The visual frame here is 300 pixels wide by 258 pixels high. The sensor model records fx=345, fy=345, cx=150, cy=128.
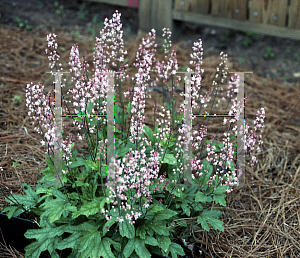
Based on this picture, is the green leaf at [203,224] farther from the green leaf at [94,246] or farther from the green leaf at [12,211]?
the green leaf at [12,211]

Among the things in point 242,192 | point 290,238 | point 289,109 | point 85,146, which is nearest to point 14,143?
point 85,146

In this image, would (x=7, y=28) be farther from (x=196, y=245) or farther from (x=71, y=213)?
(x=196, y=245)

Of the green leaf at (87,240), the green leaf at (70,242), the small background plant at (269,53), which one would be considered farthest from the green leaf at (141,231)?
the small background plant at (269,53)

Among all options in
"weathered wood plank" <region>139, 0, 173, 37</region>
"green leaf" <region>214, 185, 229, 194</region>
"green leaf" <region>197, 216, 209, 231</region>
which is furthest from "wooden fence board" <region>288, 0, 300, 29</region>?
"green leaf" <region>197, 216, 209, 231</region>

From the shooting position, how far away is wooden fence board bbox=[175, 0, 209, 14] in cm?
609

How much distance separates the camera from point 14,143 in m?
3.67

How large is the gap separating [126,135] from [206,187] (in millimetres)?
863

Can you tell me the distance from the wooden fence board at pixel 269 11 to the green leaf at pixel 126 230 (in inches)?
186

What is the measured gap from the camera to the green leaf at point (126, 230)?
2328 millimetres

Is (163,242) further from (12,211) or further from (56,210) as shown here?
(12,211)

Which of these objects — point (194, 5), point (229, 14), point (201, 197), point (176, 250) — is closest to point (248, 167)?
point (201, 197)

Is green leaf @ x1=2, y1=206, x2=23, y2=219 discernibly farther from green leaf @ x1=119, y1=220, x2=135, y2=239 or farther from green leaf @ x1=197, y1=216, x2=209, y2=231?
green leaf @ x1=197, y1=216, x2=209, y2=231

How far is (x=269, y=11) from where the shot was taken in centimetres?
577

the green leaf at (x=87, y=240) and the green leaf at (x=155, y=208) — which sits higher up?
the green leaf at (x=155, y=208)
